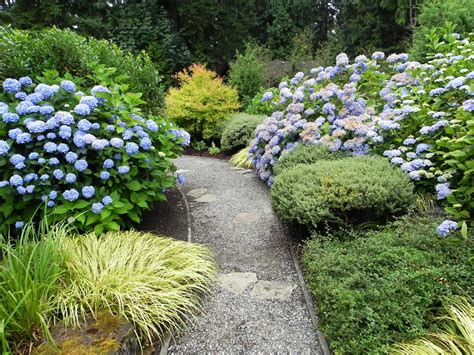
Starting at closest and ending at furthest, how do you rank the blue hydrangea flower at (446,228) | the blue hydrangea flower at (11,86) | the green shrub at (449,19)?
the blue hydrangea flower at (446,228) → the blue hydrangea flower at (11,86) → the green shrub at (449,19)

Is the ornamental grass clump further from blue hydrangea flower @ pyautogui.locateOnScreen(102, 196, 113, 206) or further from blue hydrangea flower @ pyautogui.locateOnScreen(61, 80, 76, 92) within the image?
blue hydrangea flower @ pyautogui.locateOnScreen(61, 80, 76, 92)

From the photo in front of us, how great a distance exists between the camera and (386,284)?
215 centimetres

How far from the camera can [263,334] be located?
2.30 metres

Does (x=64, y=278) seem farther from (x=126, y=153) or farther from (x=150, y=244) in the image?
(x=126, y=153)

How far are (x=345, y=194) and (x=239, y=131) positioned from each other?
4196 millimetres

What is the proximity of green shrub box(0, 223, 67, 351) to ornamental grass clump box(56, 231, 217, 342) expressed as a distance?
0.10 metres

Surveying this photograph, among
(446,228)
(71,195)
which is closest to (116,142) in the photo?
(71,195)

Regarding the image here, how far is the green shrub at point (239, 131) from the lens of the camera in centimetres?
695

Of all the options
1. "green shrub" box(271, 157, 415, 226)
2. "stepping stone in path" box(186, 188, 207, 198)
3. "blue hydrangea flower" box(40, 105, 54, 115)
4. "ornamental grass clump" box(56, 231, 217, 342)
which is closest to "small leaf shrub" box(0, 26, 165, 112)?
"blue hydrangea flower" box(40, 105, 54, 115)

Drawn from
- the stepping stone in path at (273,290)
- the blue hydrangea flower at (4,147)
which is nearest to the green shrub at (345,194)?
the stepping stone in path at (273,290)

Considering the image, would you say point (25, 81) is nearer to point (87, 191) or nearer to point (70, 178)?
point (70, 178)

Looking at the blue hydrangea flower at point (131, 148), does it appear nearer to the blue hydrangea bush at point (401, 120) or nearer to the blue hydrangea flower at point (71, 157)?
the blue hydrangea flower at point (71, 157)

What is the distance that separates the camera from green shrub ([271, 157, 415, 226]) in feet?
9.90

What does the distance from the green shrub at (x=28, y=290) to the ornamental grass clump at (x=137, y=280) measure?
0.34ft
